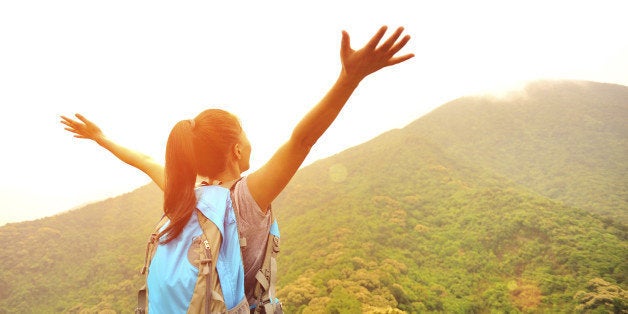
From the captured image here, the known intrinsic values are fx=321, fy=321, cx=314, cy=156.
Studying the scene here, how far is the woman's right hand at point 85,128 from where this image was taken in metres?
2.63

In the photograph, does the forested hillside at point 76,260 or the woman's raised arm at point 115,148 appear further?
the forested hillside at point 76,260

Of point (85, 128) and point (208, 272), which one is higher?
point (85, 128)

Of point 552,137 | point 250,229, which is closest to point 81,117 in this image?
point 250,229

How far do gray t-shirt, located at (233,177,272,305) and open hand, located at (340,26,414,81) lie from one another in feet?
2.36

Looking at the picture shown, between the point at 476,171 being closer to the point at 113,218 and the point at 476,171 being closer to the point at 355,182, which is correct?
the point at 355,182

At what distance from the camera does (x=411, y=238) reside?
17969 millimetres

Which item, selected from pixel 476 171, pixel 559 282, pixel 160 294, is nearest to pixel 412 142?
pixel 476 171

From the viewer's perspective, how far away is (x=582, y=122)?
136 feet

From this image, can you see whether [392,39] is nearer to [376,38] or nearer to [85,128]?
[376,38]

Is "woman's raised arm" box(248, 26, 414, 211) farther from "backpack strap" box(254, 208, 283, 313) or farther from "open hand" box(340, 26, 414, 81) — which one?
"backpack strap" box(254, 208, 283, 313)

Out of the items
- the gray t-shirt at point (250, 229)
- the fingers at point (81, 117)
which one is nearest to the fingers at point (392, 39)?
the gray t-shirt at point (250, 229)

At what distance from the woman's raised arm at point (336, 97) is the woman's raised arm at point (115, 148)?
126 cm

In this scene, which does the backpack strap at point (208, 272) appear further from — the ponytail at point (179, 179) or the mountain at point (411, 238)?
the mountain at point (411, 238)

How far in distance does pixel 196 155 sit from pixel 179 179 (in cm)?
18
